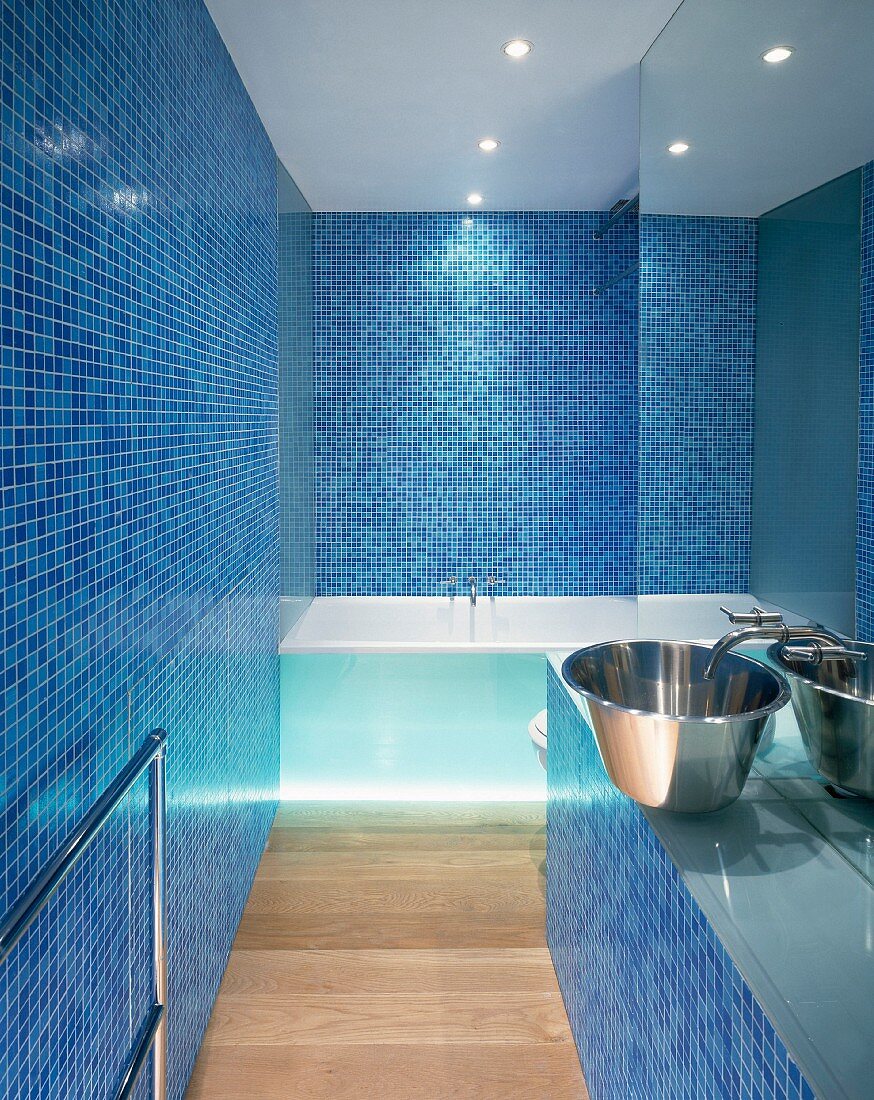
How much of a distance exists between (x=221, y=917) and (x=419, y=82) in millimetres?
2721

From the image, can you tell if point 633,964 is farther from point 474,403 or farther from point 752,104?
point 474,403

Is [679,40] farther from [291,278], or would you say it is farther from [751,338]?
[291,278]

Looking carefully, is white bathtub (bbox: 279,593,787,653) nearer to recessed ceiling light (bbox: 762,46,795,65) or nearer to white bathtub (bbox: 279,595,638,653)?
white bathtub (bbox: 279,595,638,653)

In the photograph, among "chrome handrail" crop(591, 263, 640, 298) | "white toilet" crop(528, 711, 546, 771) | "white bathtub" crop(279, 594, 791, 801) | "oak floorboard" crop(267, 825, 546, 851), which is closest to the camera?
"white toilet" crop(528, 711, 546, 771)

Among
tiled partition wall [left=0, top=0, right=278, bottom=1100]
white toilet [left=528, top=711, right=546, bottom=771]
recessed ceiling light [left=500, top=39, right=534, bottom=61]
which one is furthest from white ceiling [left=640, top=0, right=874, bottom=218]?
white toilet [left=528, top=711, right=546, bottom=771]

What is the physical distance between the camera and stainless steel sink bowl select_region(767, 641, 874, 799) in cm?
144

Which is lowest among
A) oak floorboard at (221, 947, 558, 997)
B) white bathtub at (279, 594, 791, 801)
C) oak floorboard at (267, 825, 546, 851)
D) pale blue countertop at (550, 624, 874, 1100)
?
oak floorboard at (221, 947, 558, 997)

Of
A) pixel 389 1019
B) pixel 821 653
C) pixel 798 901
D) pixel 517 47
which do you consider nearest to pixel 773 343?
pixel 821 653

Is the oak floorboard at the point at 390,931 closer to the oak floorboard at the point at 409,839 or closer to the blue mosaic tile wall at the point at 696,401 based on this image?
the oak floorboard at the point at 409,839

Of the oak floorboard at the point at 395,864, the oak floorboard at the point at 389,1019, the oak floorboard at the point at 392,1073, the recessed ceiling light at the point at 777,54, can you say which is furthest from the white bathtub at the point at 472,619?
the recessed ceiling light at the point at 777,54

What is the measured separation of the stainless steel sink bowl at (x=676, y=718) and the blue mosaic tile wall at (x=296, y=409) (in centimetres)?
222

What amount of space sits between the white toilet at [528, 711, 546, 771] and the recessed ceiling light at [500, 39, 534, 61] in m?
2.28

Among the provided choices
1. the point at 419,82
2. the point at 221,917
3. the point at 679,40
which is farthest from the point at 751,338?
the point at 221,917

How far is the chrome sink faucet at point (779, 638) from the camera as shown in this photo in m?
1.52
